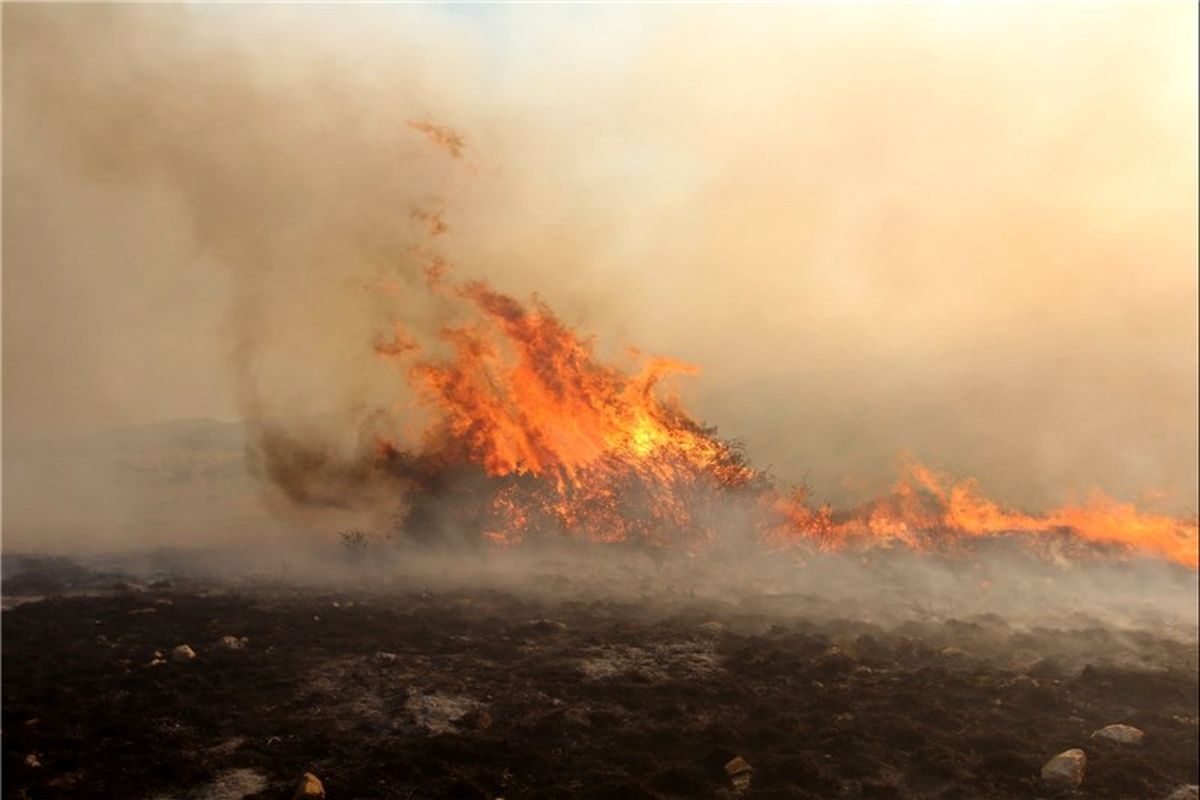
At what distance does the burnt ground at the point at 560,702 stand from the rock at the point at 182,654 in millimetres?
181

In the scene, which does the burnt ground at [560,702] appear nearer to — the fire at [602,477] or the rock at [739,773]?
the rock at [739,773]

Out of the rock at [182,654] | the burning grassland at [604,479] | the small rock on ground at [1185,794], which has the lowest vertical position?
the small rock on ground at [1185,794]

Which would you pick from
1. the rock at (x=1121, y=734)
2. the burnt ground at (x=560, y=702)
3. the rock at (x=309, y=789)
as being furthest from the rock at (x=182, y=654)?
the rock at (x=1121, y=734)

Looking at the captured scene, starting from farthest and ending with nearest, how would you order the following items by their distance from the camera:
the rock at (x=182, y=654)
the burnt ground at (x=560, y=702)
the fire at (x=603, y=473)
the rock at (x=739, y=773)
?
the fire at (x=603, y=473)
the rock at (x=182, y=654)
the burnt ground at (x=560, y=702)
the rock at (x=739, y=773)

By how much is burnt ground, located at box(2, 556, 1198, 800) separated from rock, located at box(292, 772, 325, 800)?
24 centimetres

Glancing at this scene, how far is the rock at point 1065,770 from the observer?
447 inches

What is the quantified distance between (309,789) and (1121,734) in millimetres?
14125

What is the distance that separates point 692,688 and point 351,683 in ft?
22.7

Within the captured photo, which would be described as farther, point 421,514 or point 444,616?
point 421,514

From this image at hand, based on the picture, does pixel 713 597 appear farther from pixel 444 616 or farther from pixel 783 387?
pixel 783 387

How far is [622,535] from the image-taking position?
94.2 feet

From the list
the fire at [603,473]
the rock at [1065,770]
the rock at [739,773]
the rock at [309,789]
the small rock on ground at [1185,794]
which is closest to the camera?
the rock at [309,789]

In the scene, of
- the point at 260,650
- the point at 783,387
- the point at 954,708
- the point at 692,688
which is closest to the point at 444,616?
the point at 260,650

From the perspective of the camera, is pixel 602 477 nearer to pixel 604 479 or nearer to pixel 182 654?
pixel 604 479
